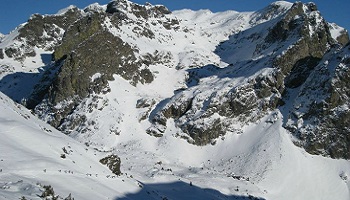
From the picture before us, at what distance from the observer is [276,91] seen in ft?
169

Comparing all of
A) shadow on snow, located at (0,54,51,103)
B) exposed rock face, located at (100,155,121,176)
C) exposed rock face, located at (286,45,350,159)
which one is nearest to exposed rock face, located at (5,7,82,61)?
shadow on snow, located at (0,54,51,103)

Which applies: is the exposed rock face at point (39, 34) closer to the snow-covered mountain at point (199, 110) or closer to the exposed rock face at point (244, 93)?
the snow-covered mountain at point (199, 110)

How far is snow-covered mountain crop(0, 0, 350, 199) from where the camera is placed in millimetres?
39781

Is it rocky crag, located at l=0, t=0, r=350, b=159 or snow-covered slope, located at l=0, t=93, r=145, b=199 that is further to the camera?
rocky crag, located at l=0, t=0, r=350, b=159

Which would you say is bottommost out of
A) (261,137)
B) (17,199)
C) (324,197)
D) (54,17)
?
(17,199)

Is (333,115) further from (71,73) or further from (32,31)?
(32,31)

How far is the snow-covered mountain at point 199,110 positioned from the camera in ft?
131

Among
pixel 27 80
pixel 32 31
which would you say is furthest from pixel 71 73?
pixel 32 31

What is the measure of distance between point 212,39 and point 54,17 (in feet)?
121

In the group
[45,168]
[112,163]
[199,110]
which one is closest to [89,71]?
[199,110]

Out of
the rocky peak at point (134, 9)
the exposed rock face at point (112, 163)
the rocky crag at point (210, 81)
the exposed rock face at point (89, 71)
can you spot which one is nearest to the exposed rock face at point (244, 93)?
the rocky crag at point (210, 81)

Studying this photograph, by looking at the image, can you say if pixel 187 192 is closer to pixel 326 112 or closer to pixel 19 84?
pixel 326 112

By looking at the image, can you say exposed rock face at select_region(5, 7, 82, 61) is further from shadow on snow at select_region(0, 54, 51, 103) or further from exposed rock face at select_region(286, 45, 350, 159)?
exposed rock face at select_region(286, 45, 350, 159)

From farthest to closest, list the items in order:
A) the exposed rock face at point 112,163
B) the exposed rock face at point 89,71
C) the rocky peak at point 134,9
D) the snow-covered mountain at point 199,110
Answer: the rocky peak at point 134,9, the exposed rock face at point 89,71, the snow-covered mountain at point 199,110, the exposed rock face at point 112,163
